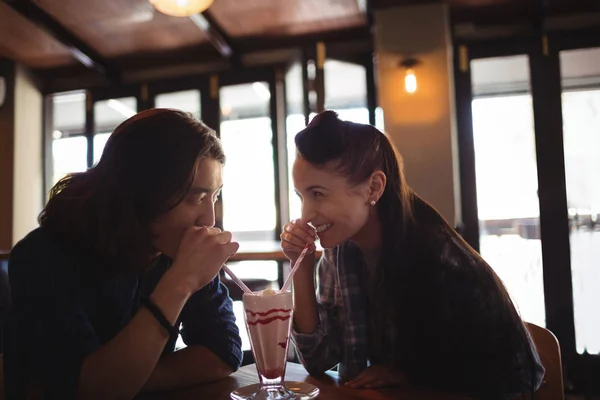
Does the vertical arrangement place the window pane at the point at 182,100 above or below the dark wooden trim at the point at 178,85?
below

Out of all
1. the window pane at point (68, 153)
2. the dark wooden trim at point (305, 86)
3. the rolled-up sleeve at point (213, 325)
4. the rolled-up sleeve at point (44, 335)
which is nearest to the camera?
the rolled-up sleeve at point (44, 335)

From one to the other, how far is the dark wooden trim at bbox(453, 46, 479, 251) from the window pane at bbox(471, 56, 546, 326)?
5 centimetres

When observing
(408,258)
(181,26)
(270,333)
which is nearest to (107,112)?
(181,26)

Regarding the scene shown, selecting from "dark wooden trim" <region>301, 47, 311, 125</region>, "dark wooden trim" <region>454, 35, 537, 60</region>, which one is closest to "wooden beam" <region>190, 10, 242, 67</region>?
"dark wooden trim" <region>301, 47, 311, 125</region>

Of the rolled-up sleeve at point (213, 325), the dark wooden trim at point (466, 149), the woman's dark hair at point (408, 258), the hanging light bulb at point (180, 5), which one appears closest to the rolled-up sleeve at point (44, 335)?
the rolled-up sleeve at point (213, 325)

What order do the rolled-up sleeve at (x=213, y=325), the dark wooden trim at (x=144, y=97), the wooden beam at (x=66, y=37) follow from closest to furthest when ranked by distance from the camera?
the rolled-up sleeve at (x=213, y=325) → the wooden beam at (x=66, y=37) → the dark wooden trim at (x=144, y=97)

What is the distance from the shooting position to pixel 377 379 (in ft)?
3.26

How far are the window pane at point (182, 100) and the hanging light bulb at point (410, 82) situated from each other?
2.04 meters

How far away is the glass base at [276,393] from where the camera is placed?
892mm

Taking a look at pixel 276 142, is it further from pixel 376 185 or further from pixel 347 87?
pixel 376 185

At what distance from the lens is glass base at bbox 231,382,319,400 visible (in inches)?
35.1

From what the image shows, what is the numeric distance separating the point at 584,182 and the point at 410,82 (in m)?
1.52

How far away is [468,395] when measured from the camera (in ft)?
3.18

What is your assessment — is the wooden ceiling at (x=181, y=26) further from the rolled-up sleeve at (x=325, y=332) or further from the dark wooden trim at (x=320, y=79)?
the rolled-up sleeve at (x=325, y=332)
